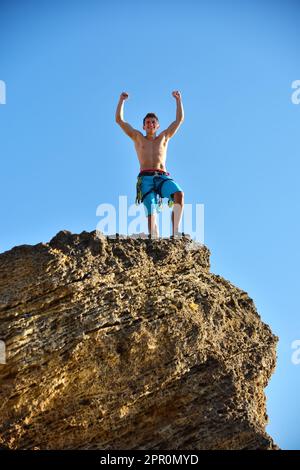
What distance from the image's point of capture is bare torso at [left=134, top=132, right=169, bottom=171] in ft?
47.7

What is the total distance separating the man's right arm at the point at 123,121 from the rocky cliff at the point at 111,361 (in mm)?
3861

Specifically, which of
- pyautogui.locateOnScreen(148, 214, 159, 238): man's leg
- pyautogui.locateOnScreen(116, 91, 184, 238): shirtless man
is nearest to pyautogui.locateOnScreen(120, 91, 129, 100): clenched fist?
pyautogui.locateOnScreen(116, 91, 184, 238): shirtless man

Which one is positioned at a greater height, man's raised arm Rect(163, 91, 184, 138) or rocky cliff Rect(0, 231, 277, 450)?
man's raised arm Rect(163, 91, 184, 138)

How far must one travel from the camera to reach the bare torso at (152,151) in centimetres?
1455

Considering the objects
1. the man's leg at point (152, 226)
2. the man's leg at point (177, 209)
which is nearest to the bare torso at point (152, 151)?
the man's leg at point (177, 209)

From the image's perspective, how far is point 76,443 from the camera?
33.3 feet

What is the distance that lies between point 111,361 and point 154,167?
5.17 metres

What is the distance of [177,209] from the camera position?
13.6m

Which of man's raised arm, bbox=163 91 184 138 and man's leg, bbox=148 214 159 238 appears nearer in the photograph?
man's leg, bbox=148 214 159 238

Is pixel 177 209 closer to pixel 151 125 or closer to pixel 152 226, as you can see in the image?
pixel 152 226

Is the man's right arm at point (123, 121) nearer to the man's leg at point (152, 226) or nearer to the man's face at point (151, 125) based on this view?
the man's face at point (151, 125)

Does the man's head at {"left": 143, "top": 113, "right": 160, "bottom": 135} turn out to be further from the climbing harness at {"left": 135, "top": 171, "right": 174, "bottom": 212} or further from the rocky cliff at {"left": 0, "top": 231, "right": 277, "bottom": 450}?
the rocky cliff at {"left": 0, "top": 231, "right": 277, "bottom": 450}
